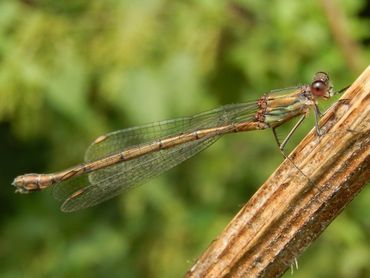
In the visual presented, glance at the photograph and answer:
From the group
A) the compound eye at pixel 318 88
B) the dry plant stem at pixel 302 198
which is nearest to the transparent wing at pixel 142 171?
the compound eye at pixel 318 88

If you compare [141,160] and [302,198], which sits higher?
[141,160]

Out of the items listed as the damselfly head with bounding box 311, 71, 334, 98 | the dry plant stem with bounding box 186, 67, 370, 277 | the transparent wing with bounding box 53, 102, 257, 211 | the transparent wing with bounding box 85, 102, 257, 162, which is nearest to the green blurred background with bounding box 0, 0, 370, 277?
the transparent wing with bounding box 85, 102, 257, 162

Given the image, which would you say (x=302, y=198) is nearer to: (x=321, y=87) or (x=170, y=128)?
(x=321, y=87)

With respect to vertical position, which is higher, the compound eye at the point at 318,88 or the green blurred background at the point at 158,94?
the green blurred background at the point at 158,94

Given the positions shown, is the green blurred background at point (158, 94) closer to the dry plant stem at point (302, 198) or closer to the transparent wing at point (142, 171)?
the transparent wing at point (142, 171)

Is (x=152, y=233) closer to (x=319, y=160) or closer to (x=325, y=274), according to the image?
(x=325, y=274)

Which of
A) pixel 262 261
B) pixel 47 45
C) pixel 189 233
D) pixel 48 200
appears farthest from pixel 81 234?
pixel 262 261

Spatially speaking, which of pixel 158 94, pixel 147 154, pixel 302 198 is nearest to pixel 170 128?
pixel 147 154
